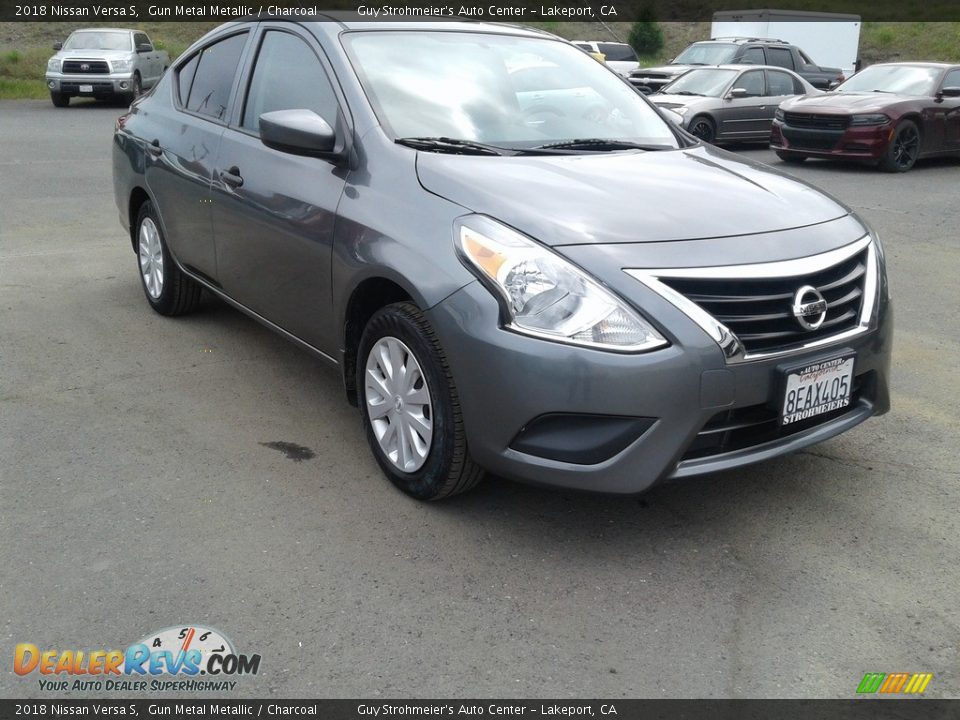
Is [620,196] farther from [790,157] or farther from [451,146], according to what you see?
[790,157]

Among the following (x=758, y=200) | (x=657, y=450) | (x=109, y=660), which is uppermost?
(x=758, y=200)

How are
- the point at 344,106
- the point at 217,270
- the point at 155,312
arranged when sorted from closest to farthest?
the point at 344,106, the point at 217,270, the point at 155,312

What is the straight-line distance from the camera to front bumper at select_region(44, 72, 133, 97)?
21172 millimetres

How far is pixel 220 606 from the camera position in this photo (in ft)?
10.0

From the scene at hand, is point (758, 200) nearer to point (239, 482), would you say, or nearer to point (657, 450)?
point (657, 450)

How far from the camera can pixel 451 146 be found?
12.8ft

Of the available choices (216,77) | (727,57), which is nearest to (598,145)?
(216,77)

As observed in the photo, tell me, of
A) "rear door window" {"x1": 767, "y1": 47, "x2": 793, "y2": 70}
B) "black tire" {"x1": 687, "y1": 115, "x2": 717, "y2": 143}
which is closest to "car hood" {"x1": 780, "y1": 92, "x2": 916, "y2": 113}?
"black tire" {"x1": 687, "y1": 115, "x2": 717, "y2": 143}

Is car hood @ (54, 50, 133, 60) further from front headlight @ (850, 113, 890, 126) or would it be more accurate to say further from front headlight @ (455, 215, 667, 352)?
front headlight @ (455, 215, 667, 352)

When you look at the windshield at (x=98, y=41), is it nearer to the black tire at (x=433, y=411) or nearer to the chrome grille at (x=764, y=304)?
the black tire at (x=433, y=411)

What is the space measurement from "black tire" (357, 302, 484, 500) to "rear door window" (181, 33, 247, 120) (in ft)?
6.45

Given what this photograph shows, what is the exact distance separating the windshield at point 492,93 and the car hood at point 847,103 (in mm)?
9299

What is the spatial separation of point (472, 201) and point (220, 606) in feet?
5.07
